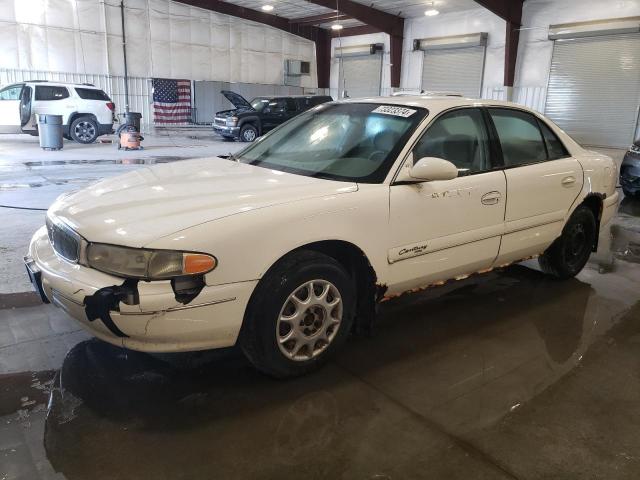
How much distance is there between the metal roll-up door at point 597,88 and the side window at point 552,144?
14529mm

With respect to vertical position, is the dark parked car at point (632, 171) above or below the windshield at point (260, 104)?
below

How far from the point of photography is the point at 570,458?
2234 mm

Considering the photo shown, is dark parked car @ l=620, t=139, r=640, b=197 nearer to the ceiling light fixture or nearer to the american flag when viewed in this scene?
the ceiling light fixture

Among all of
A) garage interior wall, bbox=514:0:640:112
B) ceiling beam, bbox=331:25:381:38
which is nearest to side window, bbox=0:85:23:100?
ceiling beam, bbox=331:25:381:38

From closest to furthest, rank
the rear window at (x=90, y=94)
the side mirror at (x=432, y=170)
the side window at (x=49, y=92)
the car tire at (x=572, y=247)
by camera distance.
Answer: the side mirror at (x=432, y=170) → the car tire at (x=572, y=247) → the side window at (x=49, y=92) → the rear window at (x=90, y=94)

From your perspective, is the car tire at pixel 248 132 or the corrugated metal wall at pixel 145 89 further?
the corrugated metal wall at pixel 145 89

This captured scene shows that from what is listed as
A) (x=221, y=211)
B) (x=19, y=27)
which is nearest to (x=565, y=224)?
(x=221, y=211)

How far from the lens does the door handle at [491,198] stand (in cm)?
337

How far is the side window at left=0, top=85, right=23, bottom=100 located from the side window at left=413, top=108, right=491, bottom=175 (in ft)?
50.6

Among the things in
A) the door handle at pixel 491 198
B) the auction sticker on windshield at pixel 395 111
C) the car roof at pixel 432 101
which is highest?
the car roof at pixel 432 101

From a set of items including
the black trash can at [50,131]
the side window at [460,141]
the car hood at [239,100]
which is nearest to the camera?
the side window at [460,141]

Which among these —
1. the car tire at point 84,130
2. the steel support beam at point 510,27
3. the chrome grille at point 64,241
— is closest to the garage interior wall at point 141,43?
the car tire at point 84,130

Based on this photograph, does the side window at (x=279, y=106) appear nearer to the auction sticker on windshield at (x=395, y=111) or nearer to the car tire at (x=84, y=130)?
the car tire at (x=84, y=130)

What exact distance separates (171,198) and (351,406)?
135cm
